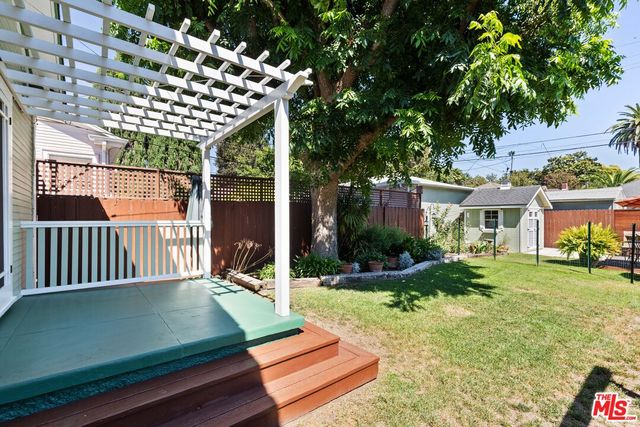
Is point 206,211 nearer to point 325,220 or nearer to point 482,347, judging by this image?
point 325,220

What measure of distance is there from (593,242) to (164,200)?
11356mm

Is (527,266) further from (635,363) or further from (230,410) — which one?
(230,410)

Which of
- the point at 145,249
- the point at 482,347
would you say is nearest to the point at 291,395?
the point at 482,347

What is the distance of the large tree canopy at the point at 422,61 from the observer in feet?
13.5

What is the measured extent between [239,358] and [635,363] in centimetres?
386

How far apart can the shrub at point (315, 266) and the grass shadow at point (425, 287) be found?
1.61 ft

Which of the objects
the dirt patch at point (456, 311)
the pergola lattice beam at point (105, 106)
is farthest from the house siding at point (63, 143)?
the dirt patch at point (456, 311)

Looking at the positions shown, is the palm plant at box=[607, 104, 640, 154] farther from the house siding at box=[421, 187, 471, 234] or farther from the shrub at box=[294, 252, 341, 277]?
the shrub at box=[294, 252, 341, 277]

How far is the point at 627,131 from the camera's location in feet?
75.0

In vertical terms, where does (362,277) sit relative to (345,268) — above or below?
below

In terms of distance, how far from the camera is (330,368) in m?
2.71

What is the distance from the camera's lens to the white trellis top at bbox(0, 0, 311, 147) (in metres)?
2.15

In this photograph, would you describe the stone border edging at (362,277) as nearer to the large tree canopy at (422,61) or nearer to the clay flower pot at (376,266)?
the clay flower pot at (376,266)

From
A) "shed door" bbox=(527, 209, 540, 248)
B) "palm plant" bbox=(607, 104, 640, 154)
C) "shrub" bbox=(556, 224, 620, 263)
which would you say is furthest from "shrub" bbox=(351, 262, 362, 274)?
"palm plant" bbox=(607, 104, 640, 154)
